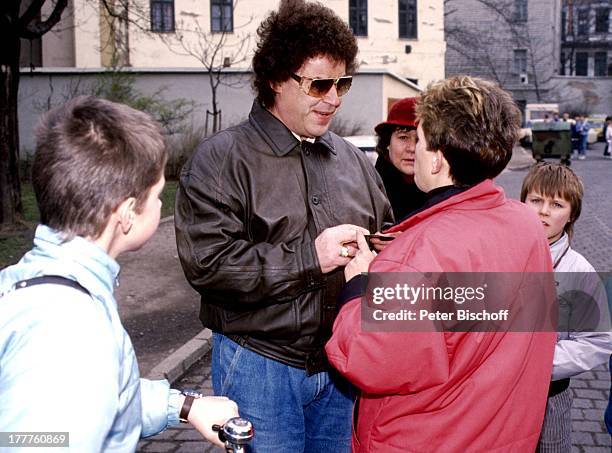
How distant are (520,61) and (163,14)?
29342 millimetres

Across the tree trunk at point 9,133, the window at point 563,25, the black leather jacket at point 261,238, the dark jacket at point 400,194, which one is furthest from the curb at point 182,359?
the window at point 563,25

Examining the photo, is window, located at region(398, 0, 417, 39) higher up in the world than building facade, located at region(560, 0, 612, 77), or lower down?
lower down

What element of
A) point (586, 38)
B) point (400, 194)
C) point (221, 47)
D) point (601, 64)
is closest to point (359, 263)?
point (400, 194)

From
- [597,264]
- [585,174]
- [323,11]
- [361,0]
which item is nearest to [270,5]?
[361,0]

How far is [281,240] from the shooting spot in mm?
2619

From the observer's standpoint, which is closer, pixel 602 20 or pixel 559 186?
pixel 559 186

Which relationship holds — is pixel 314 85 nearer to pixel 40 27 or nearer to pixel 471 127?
pixel 471 127

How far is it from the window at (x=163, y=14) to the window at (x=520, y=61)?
93.7 ft

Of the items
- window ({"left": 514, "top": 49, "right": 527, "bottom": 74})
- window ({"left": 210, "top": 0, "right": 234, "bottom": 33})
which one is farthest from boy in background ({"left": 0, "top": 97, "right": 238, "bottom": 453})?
window ({"left": 514, "top": 49, "right": 527, "bottom": 74})

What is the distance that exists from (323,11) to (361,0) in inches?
1327

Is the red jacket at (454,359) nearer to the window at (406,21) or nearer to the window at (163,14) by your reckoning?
the window at (163,14)

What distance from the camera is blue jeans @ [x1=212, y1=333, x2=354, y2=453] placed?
8.41ft

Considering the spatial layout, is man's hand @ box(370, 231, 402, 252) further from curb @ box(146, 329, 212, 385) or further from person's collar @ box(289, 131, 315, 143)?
curb @ box(146, 329, 212, 385)

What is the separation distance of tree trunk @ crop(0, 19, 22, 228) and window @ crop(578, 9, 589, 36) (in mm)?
60461
